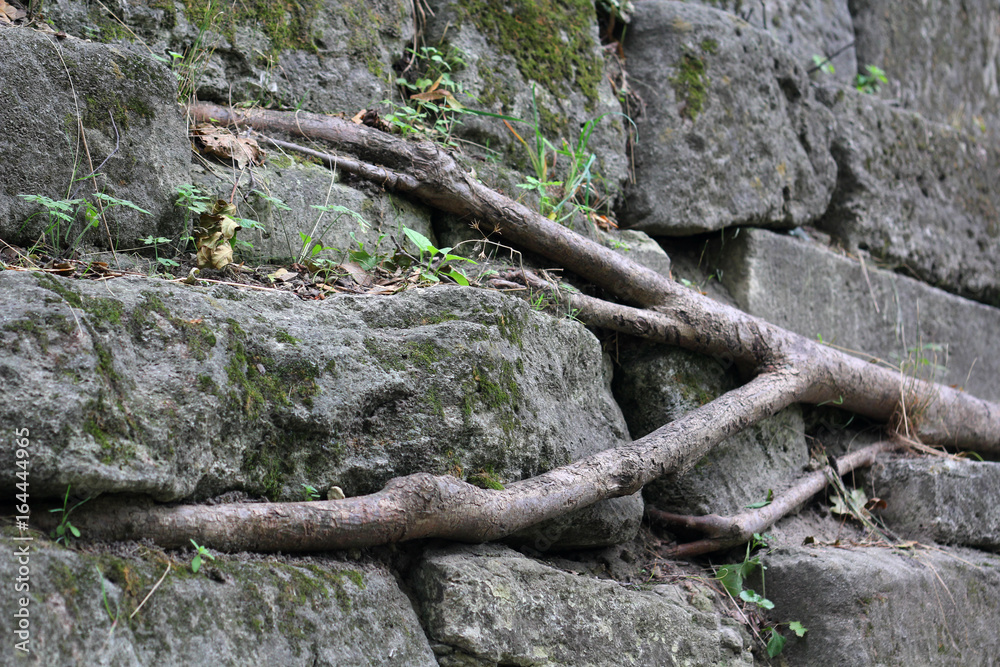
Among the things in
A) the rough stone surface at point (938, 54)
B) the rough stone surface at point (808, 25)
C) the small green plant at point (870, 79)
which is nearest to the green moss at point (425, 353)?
the rough stone surface at point (808, 25)

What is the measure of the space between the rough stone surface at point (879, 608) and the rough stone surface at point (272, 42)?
2072mm

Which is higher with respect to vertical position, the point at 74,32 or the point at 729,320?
the point at 74,32

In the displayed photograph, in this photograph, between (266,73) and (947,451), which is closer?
(266,73)

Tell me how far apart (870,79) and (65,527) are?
4.88 metres

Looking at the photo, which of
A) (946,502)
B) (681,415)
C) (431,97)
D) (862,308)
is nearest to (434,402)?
(681,415)

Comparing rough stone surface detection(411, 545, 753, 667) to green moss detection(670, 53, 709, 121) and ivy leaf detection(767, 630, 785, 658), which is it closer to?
ivy leaf detection(767, 630, 785, 658)

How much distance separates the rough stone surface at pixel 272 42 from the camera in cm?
228

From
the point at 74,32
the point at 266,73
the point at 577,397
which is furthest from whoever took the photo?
the point at 266,73

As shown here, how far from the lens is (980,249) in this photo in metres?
4.77

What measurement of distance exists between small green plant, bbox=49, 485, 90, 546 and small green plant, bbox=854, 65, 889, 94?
15.5ft

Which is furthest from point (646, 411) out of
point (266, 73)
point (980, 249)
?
point (980, 249)

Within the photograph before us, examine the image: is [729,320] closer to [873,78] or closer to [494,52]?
[494,52]

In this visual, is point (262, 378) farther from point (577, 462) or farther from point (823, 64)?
point (823, 64)

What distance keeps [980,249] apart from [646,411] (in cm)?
326
